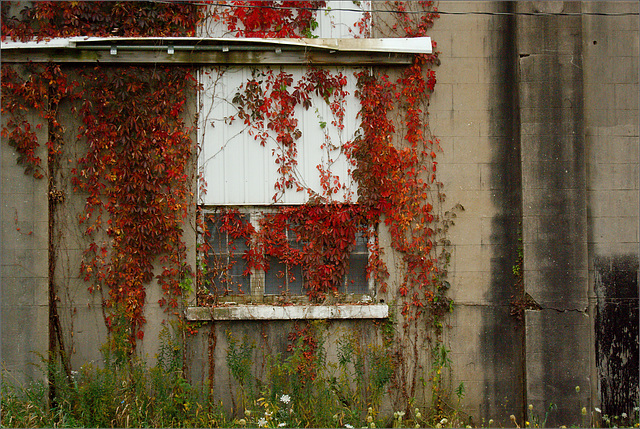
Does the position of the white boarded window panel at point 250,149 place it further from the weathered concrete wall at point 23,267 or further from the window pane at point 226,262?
the weathered concrete wall at point 23,267

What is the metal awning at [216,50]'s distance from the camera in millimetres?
5807

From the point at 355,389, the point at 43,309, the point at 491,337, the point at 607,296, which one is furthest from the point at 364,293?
the point at 43,309

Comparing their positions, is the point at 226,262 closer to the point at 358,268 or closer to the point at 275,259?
the point at 275,259

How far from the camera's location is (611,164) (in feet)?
20.3

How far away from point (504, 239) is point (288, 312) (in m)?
2.69

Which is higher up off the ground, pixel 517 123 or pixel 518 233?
pixel 517 123

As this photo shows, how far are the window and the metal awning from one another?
179 centimetres

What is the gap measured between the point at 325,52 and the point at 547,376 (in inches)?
178

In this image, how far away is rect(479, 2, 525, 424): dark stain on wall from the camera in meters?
6.04

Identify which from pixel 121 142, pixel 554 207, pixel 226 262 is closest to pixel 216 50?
pixel 121 142

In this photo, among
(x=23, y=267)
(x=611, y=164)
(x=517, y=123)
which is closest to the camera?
(x=23, y=267)

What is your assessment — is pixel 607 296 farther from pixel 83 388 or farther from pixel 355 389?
pixel 83 388

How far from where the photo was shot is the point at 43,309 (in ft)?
19.2

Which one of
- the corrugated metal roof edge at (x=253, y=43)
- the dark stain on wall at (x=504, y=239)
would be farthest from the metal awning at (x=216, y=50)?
the dark stain on wall at (x=504, y=239)
